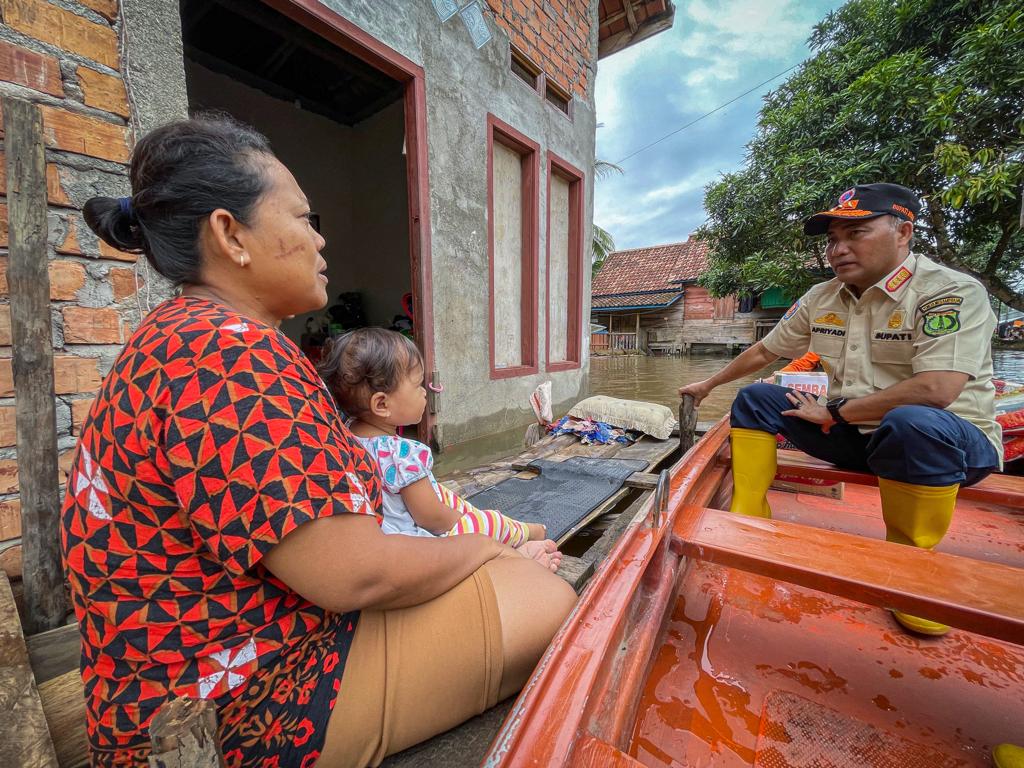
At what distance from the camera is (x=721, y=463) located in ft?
7.67

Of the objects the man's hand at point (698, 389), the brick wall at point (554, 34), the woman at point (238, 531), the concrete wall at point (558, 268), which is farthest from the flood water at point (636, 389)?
the brick wall at point (554, 34)

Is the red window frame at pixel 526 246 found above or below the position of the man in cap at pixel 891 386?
above

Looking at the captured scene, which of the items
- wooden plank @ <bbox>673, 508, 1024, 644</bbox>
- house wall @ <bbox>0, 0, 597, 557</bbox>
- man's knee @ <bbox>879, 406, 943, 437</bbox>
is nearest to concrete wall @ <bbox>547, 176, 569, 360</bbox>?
house wall @ <bbox>0, 0, 597, 557</bbox>

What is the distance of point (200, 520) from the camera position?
2.16 ft

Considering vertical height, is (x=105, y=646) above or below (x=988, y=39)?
below

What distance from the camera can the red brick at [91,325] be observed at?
1643 mm

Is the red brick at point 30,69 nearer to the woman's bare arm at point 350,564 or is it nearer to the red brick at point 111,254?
the red brick at point 111,254

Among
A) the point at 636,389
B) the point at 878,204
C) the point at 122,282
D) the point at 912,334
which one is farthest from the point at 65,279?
the point at 636,389

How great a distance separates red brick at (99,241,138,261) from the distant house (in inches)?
774

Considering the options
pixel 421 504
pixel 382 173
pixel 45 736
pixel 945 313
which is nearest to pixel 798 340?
pixel 945 313

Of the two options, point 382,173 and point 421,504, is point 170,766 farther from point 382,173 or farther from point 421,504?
point 382,173

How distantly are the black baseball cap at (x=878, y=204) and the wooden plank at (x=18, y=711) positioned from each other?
115 inches

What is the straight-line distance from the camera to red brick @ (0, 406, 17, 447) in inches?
59.4

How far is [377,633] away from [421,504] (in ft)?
1.75
